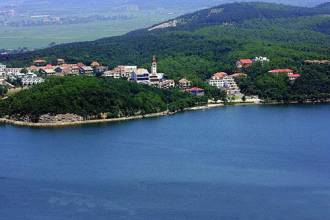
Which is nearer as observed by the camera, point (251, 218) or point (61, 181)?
point (251, 218)

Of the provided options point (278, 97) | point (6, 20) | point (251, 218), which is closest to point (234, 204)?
point (251, 218)

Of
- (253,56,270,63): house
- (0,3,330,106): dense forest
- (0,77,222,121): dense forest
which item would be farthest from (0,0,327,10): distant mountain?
(0,77,222,121): dense forest

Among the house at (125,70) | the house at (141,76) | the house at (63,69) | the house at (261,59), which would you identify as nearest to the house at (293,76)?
the house at (261,59)

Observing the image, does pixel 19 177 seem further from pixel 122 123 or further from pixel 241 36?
pixel 241 36

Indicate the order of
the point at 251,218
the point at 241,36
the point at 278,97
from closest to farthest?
the point at 251,218 → the point at 278,97 → the point at 241,36

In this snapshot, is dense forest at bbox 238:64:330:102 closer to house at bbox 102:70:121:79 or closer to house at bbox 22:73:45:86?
house at bbox 102:70:121:79

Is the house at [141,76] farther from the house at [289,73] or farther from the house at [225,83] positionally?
the house at [289,73]

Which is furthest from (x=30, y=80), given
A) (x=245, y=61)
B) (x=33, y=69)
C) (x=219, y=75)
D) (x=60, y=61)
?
(x=245, y=61)
